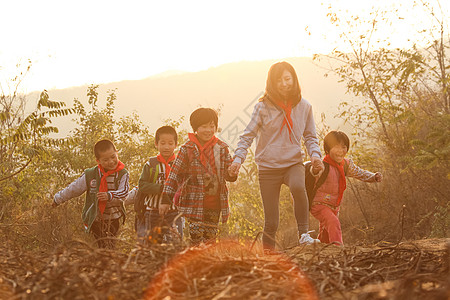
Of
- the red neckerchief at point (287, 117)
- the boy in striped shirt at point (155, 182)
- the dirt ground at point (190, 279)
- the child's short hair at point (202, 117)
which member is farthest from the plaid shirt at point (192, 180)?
the dirt ground at point (190, 279)

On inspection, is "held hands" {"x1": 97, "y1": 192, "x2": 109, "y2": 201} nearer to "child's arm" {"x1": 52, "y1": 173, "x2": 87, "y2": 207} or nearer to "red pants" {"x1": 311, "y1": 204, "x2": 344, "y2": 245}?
"child's arm" {"x1": 52, "y1": 173, "x2": 87, "y2": 207}

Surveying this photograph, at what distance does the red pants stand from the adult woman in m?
0.37

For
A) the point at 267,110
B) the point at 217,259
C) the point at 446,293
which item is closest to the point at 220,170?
the point at 267,110

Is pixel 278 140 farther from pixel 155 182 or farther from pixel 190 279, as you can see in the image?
pixel 190 279

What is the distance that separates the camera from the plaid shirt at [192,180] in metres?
5.05

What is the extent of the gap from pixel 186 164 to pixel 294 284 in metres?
3.36

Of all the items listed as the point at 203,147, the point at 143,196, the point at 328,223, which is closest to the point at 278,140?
the point at 203,147

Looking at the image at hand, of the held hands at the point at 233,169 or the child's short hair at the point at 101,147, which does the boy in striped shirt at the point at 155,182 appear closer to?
the child's short hair at the point at 101,147

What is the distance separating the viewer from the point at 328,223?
5.38 m

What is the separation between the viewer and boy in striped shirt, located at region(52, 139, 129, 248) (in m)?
5.47

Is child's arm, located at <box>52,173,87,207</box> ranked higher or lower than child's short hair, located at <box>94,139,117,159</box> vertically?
lower

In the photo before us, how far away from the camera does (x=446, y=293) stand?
5.16 ft

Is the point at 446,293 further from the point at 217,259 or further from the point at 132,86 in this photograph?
the point at 132,86

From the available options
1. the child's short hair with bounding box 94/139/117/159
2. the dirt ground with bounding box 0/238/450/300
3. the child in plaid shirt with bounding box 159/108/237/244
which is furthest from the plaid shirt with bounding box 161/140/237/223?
the dirt ground with bounding box 0/238/450/300
